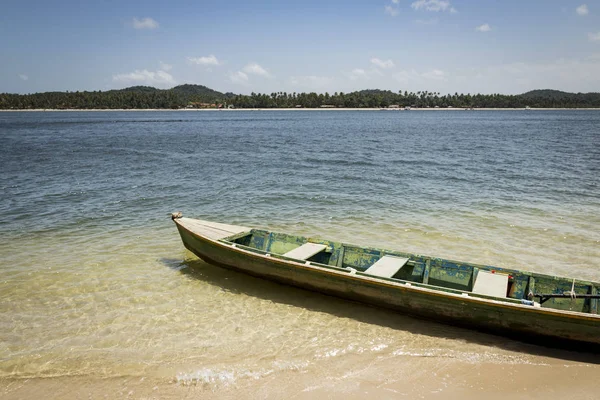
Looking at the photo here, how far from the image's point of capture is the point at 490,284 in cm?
952

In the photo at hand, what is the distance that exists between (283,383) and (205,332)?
265 centimetres

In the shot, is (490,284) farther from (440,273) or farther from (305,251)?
(305,251)

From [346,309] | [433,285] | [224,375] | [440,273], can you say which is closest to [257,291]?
[346,309]

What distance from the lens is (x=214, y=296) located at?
11.3 metres

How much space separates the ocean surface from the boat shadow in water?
5 centimetres

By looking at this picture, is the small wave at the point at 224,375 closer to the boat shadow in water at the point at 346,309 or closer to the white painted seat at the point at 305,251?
the boat shadow in water at the point at 346,309

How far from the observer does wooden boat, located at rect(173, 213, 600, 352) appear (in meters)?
8.30

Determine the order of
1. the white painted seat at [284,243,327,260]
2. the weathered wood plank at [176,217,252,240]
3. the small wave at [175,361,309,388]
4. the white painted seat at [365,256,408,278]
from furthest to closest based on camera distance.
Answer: the weathered wood plank at [176,217,252,240]
the white painted seat at [284,243,327,260]
the white painted seat at [365,256,408,278]
the small wave at [175,361,309,388]

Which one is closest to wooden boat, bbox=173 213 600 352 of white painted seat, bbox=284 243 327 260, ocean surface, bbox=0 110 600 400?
white painted seat, bbox=284 243 327 260

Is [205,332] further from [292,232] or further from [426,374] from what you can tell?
[292,232]

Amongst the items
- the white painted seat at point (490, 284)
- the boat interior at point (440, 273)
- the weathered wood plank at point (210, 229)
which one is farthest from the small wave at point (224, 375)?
the weathered wood plank at point (210, 229)

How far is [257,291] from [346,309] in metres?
2.67

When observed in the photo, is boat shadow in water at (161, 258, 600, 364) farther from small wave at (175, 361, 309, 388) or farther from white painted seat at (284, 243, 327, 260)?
small wave at (175, 361, 309, 388)

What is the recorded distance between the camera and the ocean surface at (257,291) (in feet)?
25.7
